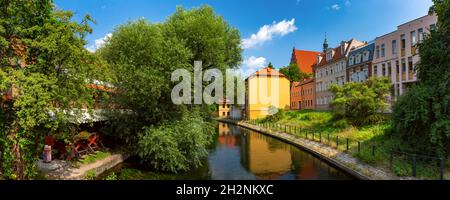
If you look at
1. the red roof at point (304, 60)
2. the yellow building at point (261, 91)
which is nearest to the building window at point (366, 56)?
the yellow building at point (261, 91)

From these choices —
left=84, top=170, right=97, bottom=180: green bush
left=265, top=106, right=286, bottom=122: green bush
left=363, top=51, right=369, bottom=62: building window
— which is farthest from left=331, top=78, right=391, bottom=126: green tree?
left=84, top=170, right=97, bottom=180: green bush

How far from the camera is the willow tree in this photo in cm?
802

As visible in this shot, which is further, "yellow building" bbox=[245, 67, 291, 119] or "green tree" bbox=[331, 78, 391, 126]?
"yellow building" bbox=[245, 67, 291, 119]

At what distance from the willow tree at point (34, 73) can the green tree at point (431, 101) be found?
44.5ft

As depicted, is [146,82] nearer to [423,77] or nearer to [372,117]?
[423,77]

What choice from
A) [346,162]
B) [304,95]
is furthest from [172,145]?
[304,95]

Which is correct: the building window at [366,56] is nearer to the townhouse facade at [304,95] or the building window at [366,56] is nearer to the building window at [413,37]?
the building window at [413,37]

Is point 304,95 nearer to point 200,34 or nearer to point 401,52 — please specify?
point 401,52

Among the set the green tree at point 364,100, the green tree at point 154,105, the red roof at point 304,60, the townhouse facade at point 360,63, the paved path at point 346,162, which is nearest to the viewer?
the paved path at point 346,162

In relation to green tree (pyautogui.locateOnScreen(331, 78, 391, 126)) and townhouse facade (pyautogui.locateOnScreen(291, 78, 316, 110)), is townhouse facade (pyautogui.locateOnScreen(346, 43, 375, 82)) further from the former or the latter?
townhouse facade (pyautogui.locateOnScreen(291, 78, 316, 110))

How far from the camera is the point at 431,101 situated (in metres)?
12.3

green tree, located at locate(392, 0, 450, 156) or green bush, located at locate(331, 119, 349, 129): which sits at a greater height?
green tree, located at locate(392, 0, 450, 156)

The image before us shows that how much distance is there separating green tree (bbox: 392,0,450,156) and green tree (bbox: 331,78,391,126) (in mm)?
9420

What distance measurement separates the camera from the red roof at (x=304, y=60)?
230ft
